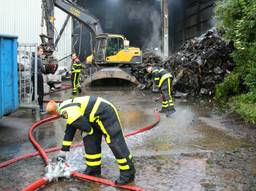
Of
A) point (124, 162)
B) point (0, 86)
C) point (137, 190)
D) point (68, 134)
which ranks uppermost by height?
point (0, 86)

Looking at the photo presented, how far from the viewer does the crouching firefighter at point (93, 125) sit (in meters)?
4.16

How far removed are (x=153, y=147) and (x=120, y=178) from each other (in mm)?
1867

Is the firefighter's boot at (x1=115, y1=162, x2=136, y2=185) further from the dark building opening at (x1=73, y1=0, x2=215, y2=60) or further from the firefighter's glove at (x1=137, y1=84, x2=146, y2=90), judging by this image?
the dark building opening at (x1=73, y1=0, x2=215, y2=60)

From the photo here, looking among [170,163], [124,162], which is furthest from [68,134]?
[170,163]

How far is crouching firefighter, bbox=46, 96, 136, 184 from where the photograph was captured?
4164 millimetres

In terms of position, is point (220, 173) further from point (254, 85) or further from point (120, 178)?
point (254, 85)

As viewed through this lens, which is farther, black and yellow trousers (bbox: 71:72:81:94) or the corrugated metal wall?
the corrugated metal wall

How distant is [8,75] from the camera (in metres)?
7.14

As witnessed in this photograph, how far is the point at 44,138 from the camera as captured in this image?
6.84m

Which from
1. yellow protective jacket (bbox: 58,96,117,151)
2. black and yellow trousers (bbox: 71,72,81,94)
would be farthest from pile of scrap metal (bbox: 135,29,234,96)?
yellow protective jacket (bbox: 58,96,117,151)

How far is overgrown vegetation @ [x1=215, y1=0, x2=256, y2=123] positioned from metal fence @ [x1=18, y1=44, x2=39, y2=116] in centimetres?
509

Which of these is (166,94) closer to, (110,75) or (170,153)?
(170,153)

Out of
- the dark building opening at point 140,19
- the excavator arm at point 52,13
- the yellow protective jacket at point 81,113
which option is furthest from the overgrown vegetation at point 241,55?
the dark building opening at point 140,19

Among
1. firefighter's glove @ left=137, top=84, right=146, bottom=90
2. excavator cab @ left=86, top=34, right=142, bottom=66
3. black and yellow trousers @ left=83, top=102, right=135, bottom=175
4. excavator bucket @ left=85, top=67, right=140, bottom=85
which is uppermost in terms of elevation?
excavator cab @ left=86, top=34, right=142, bottom=66
